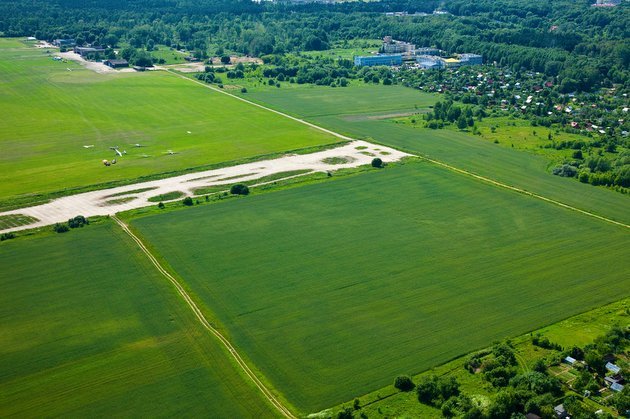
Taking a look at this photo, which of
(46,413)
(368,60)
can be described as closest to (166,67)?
(368,60)

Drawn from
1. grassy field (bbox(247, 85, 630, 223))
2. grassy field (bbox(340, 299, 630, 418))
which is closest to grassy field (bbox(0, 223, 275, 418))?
grassy field (bbox(340, 299, 630, 418))

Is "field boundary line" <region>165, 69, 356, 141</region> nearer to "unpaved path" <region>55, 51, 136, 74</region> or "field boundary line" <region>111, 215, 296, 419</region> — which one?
"unpaved path" <region>55, 51, 136, 74</region>

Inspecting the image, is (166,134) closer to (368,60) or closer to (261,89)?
(261,89)

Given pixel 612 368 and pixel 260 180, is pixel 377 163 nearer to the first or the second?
pixel 260 180

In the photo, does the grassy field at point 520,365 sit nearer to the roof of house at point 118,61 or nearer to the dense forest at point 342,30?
the dense forest at point 342,30

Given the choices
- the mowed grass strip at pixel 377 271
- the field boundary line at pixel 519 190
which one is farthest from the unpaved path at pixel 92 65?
the mowed grass strip at pixel 377 271
